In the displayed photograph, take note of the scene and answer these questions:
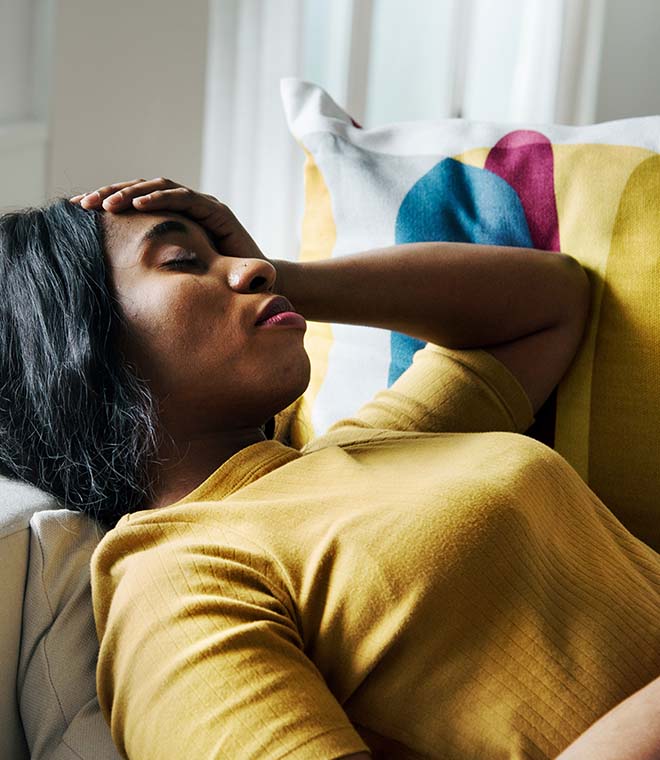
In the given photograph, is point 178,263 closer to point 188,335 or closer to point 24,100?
point 188,335

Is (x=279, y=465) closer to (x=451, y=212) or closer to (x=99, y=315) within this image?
(x=99, y=315)

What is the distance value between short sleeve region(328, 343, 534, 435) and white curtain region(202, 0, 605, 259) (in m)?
0.89

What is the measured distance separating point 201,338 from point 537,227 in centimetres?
47

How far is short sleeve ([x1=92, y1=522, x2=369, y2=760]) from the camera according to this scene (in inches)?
26.6

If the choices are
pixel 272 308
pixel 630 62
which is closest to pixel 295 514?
pixel 272 308

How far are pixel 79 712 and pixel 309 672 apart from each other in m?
0.22

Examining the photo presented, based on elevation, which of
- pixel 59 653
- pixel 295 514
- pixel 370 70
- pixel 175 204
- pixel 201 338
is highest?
pixel 370 70

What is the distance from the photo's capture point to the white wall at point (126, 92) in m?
1.50

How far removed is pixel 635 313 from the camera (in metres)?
1.09

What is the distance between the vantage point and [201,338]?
931 millimetres

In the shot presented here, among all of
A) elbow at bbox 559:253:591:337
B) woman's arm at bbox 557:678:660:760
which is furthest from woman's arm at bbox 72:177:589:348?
woman's arm at bbox 557:678:660:760

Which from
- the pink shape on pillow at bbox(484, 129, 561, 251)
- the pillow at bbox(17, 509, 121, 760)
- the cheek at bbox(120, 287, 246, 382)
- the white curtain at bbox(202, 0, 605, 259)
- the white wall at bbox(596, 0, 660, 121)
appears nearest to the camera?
the pillow at bbox(17, 509, 121, 760)

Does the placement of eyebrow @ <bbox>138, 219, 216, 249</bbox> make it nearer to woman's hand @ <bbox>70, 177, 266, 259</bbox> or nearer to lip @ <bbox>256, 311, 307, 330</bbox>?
woman's hand @ <bbox>70, 177, 266, 259</bbox>

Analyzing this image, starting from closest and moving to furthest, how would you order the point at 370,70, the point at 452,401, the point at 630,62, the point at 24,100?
the point at 452,401, the point at 24,100, the point at 370,70, the point at 630,62
